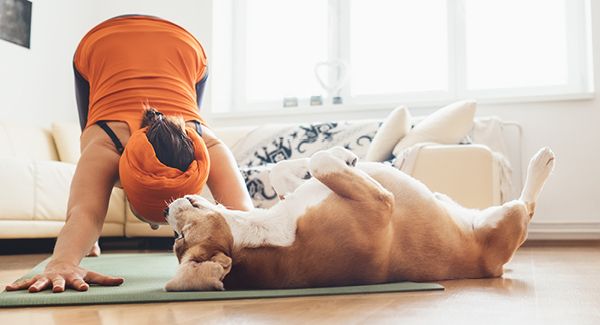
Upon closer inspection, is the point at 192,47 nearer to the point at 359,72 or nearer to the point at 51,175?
the point at 51,175

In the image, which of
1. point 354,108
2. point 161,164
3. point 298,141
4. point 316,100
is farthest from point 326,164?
point 316,100

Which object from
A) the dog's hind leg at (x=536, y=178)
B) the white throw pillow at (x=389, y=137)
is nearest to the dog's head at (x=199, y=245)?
the dog's hind leg at (x=536, y=178)

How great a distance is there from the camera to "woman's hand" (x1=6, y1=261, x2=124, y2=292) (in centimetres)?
123

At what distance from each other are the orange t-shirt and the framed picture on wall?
286 cm

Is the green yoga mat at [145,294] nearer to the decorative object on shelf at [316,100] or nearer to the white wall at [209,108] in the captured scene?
the white wall at [209,108]

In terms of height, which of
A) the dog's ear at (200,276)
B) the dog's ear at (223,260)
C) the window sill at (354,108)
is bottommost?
the dog's ear at (200,276)

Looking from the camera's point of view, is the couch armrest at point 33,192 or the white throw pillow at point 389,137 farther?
the white throw pillow at point 389,137

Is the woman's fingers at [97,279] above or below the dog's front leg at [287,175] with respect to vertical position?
below

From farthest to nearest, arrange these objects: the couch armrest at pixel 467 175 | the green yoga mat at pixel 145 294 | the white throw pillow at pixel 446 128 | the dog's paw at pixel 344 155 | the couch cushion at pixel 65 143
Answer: the couch cushion at pixel 65 143, the white throw pillow at pixel 446 128, the couch armrest at pixel 467 175, the dog's paw at pixel 344 155, the green yoga mat at pixel 145 294

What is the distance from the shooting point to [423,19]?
14.9 ft

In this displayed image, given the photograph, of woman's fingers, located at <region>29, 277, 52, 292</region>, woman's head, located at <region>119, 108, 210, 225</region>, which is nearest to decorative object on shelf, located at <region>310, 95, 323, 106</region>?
woman's head, located at <region>119, 108, 210, 225</region>

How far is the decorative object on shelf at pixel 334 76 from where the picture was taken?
15.2 ft

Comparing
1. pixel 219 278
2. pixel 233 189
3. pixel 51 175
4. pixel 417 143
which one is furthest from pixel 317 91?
pixel 219 278

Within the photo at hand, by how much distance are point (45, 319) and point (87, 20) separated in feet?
16.3
